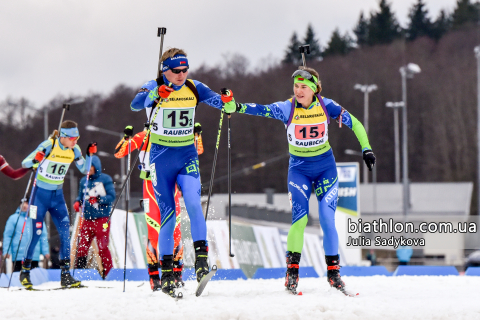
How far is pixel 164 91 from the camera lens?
6.30m

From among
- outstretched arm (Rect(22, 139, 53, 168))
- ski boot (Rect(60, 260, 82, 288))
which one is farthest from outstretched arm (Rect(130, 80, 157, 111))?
ski boot (Rect(60, 260, 82, 288))

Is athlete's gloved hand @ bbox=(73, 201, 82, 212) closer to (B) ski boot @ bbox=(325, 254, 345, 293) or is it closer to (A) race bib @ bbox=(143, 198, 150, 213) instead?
(A) race bib @ bbox=(143, 198, 150, 213)

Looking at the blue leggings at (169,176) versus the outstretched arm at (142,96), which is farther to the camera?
the outstretched arm at (142,96)

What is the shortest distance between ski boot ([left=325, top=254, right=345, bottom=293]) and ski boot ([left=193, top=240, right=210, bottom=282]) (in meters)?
1.55

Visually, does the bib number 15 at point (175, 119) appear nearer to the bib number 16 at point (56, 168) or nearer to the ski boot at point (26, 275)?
the bib number 16 at point (56, 168)

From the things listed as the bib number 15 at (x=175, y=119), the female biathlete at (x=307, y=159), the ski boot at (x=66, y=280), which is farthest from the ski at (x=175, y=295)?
the ski boot at (x=66, y=280)

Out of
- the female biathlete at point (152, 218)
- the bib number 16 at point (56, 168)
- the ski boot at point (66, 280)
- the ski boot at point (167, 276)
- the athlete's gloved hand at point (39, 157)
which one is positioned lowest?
the ski boot at point (66, 280)

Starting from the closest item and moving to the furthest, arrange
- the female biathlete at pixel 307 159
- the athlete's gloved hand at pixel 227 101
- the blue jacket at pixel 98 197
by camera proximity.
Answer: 1. the athlete's gloved hand at pixel 227 101
2. the female biathlete at pixel 307 159
3. the blue jacket at pixel 98 197

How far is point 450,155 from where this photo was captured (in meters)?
62.0

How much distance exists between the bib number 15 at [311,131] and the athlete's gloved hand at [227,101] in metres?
0.82

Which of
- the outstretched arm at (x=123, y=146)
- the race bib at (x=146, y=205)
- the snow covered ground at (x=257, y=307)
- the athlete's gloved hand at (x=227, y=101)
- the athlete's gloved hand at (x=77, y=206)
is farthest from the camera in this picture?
the athlete's gloved hand at (x=77, y=206)

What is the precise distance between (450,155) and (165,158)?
59.5 metres

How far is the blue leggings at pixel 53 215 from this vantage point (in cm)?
917

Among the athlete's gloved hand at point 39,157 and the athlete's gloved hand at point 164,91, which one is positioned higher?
the athlete's gloved hand at point 164,91
